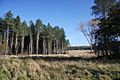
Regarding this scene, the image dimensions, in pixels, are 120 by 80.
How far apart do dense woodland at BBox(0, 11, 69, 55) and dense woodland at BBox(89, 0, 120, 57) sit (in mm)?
40624

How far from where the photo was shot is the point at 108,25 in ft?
121

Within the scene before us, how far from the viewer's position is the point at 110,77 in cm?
1476

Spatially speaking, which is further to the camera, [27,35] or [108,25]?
[27,35]

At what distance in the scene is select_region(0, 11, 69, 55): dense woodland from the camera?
8919cm

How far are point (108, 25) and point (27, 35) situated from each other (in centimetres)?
7020

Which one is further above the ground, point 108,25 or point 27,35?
→ point 27,35

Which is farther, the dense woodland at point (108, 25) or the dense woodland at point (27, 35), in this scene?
the dense woodland at point (27, 35)

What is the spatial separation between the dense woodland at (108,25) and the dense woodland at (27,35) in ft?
133

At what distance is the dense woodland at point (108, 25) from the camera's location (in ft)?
116

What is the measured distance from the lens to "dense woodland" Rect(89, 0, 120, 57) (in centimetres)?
3525

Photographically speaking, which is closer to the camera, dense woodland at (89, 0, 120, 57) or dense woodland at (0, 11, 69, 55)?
dense woodland at (89, 0, 120, 57)

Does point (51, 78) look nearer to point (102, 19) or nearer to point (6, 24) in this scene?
point (102, 19)

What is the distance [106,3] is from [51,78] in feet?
95.1

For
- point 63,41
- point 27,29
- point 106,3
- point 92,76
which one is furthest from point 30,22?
point 92,76
